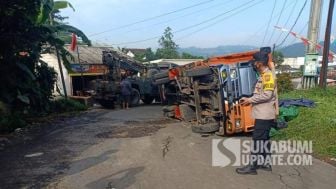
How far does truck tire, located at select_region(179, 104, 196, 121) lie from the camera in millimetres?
13625

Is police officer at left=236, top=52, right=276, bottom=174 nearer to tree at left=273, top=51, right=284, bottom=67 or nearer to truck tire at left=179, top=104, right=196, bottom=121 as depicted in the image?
truck tire at left=179, top=104, right=196, bottom=121

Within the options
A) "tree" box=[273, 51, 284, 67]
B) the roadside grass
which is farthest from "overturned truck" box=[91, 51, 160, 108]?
the roadside grass

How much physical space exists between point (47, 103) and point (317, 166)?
12.3m

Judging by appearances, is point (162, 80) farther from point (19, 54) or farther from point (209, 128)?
point (19, 54)

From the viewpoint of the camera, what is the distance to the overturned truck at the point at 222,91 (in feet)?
35.0

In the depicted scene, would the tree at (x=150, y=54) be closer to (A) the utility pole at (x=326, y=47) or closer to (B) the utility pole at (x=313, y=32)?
(B) the utility pole at (x=313, y=32)

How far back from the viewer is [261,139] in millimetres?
7199

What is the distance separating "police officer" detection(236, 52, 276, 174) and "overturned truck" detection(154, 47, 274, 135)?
3037 millimetres

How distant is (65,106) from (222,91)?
10.5m

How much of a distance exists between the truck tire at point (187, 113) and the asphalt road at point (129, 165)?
105 centimetres

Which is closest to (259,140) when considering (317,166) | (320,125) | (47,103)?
(317,166)

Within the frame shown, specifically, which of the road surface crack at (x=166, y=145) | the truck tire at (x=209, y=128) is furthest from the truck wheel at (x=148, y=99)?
the road surface crack at (x=166, y=145)

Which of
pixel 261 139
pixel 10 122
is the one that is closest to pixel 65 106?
pixel 10 122

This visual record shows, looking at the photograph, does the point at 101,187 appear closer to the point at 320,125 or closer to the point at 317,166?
the point at 317,166
